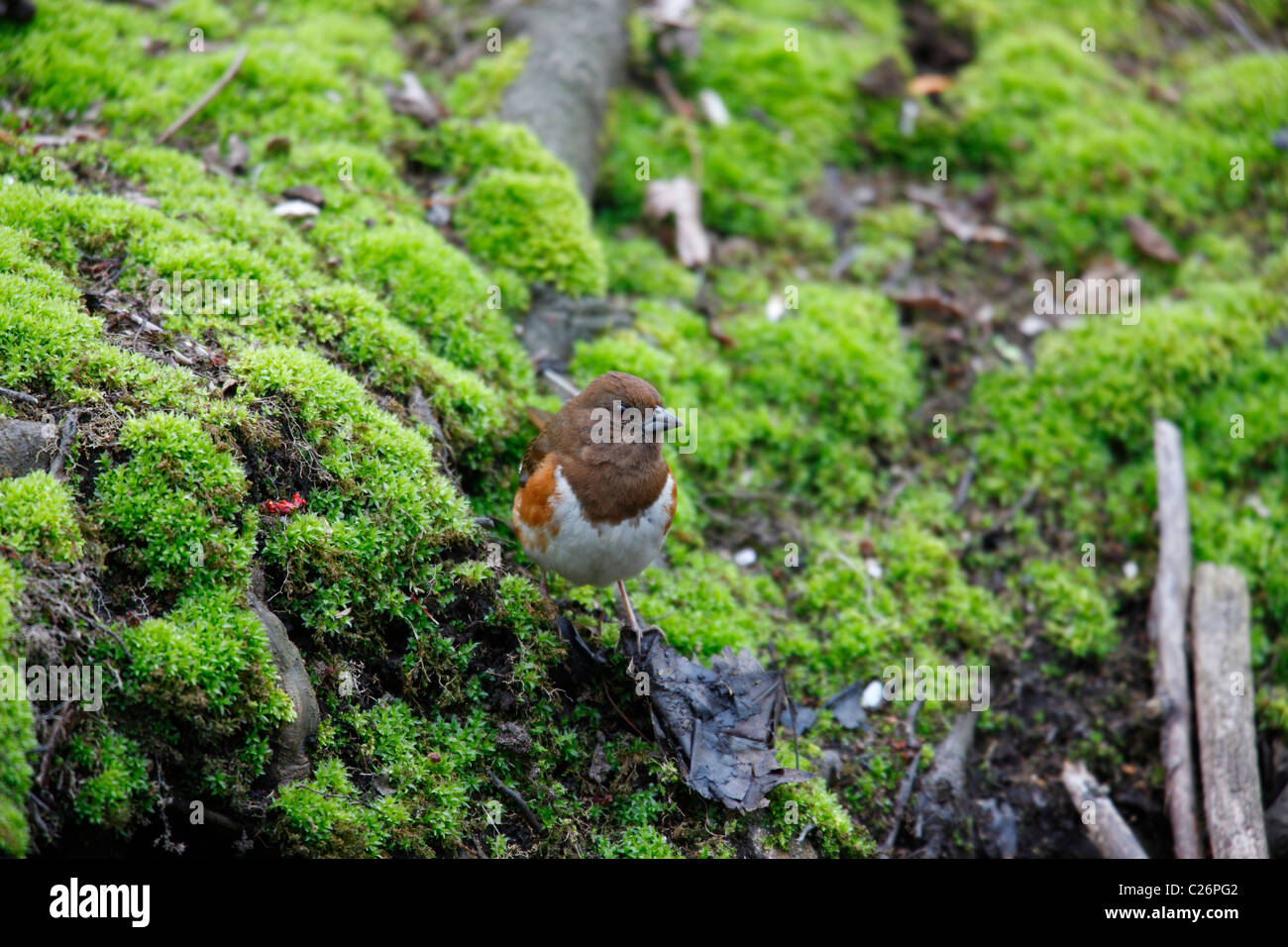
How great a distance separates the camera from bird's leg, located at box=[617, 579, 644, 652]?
3977 mm

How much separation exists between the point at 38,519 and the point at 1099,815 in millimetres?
4448

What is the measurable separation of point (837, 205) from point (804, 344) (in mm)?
1589

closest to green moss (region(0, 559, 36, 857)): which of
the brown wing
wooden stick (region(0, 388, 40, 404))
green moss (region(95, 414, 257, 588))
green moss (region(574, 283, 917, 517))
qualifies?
green moss (region(95, 414, 257, 588))

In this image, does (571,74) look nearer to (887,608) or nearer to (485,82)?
(485,82)

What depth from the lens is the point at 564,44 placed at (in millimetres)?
6418

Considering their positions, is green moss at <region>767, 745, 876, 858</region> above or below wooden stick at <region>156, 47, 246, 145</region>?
below

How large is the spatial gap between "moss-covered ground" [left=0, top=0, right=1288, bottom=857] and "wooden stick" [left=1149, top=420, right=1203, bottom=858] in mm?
161

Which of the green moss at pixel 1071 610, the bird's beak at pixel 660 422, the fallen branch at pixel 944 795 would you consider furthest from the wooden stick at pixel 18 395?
the green moss at pixel 1071 610

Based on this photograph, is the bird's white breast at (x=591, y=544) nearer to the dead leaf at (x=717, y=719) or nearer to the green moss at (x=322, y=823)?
the dead leaf at (x=717, y=719)

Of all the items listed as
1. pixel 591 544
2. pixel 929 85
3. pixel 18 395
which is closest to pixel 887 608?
pixel 591 544

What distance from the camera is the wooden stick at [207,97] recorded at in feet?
16.6

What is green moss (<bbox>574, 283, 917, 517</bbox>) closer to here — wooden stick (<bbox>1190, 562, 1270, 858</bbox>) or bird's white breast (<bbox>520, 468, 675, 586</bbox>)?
bird's white breast (<bbox>520, 468, 675, 586</bbox>)

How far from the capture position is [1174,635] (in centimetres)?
481

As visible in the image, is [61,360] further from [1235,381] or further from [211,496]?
[1235,381]
